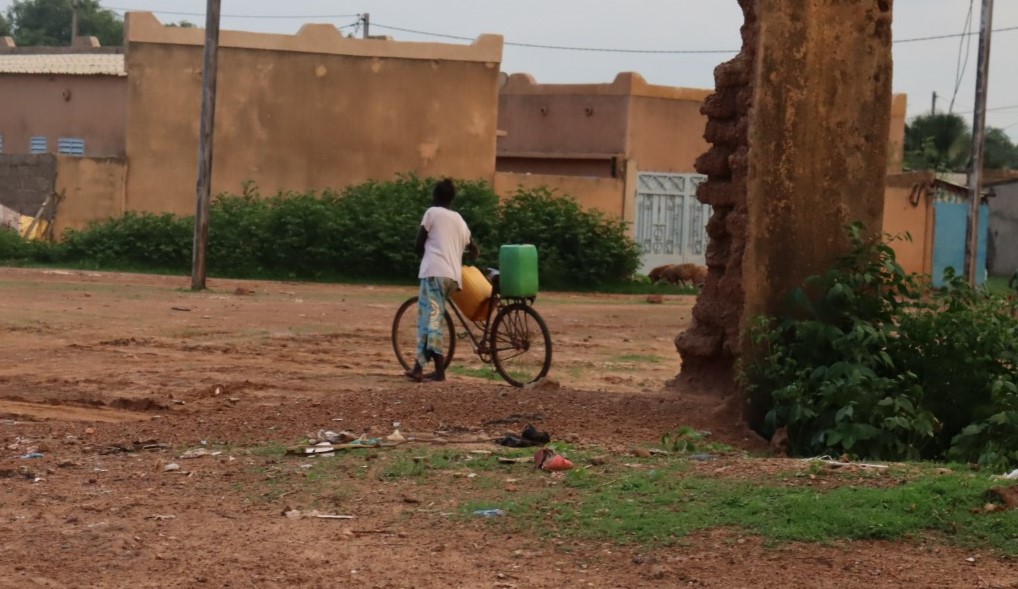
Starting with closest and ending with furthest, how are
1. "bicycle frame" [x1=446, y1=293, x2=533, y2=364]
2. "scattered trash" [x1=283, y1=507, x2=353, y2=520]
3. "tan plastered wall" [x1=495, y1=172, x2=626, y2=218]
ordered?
"scattered trash" [x1=283, y1=507, x2=353, y2=520] → "bicycle frame" [x1=446, y1=293, x2=533, y2=364] → "tan plastered wall" [x1=495, y1=172, x2=626, y2=218]

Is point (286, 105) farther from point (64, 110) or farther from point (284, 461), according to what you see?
point (284, 461)

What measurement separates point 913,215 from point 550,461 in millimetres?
29090

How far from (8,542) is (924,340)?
5.42m

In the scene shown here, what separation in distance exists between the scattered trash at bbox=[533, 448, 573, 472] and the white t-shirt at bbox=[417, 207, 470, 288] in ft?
11.9

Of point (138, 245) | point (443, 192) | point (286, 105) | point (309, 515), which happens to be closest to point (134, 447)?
point (309, 515)

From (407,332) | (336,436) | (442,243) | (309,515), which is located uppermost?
(442,243)

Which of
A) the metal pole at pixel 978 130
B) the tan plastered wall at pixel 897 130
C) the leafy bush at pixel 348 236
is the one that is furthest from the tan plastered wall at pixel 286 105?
the tan plastered wall at pixel 897 130

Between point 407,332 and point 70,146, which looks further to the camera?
point 70,146

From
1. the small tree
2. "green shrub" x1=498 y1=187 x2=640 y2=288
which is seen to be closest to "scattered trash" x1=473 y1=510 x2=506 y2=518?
"green shrub" x1=498 y1=187 x2=640 y2=288

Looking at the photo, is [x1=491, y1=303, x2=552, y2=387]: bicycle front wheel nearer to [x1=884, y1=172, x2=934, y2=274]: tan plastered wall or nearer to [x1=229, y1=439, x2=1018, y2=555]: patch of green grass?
[x1=229, y1=439, x2=1018, y2=555]: patch of green grass

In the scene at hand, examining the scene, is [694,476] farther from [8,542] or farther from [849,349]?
[8,542]

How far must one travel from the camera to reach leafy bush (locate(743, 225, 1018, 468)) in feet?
25.9

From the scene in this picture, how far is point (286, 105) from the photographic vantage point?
95.3ft

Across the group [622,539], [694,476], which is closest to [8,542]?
[622,539]
